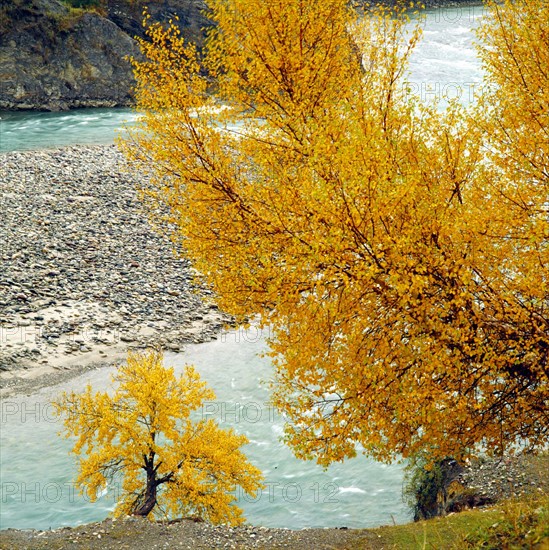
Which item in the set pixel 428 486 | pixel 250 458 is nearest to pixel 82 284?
pixel 250 458

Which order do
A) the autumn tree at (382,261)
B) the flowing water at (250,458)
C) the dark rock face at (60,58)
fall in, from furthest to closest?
the dark rock face at (60,58), the flowing water at (250,458), the autumn tree at (382,261)

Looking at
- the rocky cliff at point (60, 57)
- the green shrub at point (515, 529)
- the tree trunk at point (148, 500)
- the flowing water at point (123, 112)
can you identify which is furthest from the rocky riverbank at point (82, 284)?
the rocky cliff at point (60, 57)

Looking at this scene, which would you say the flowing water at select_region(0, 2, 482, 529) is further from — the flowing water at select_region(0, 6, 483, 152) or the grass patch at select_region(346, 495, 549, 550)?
the flowing water at select_region(0, 6, 483, 152)

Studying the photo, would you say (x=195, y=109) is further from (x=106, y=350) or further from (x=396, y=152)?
(x=106, y=350)

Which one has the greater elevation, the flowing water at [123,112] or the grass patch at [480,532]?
the flowing water at [123,112]

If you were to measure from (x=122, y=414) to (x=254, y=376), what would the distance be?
6.26 meters

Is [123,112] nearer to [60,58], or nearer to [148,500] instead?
[60,58]

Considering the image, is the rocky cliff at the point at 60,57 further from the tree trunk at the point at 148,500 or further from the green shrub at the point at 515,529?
the green shrub at the point at 515,529

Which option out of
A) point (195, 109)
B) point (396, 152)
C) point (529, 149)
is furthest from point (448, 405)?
point (195, 109)

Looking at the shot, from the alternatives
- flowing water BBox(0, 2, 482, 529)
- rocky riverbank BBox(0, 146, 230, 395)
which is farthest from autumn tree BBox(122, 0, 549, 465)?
rocky riverbank BBox(0, 146, 230, 395)

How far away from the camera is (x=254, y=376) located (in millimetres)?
21062

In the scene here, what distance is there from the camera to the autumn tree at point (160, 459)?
14.7m

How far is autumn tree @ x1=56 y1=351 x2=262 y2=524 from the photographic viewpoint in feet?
48.1

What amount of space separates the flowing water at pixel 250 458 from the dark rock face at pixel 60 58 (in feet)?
126
